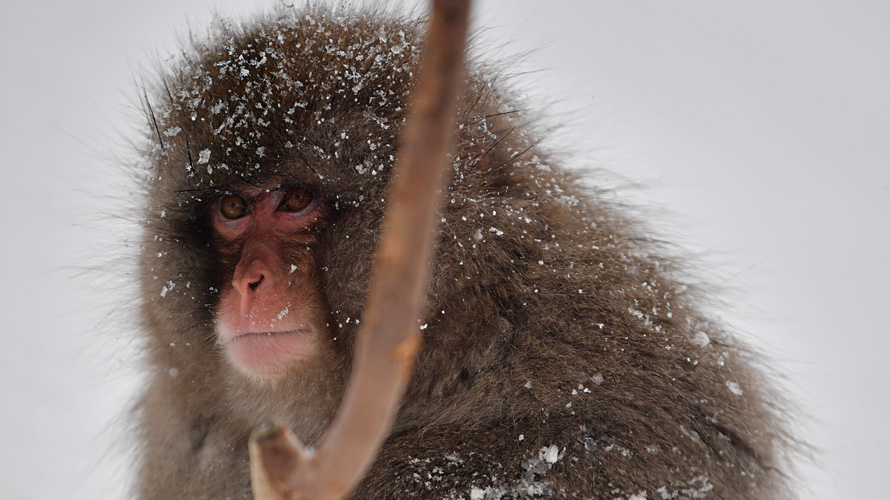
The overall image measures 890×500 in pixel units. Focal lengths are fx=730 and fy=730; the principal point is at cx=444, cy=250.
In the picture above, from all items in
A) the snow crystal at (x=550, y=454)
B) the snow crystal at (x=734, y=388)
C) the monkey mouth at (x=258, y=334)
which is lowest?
the snow crystal at (x=550, y=454)

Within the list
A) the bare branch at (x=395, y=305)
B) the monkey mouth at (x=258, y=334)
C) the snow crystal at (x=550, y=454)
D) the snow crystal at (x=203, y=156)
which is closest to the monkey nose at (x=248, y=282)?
the monkey mouth at (x=258, y=334)

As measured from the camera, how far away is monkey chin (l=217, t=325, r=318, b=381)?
225cm

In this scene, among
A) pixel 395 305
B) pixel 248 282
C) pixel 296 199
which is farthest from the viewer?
pixel 296 199

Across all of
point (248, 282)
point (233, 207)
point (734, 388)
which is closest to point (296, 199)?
point (233, 207)

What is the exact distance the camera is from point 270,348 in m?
2.25

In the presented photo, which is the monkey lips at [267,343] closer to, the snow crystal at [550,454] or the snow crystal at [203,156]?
the snow crystal at [203,156]

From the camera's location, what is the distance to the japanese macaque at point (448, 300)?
2.26 m

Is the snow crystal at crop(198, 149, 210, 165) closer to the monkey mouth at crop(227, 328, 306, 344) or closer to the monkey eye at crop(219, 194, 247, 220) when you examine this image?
the monkey eye at crop(219, 194, 247, 220)

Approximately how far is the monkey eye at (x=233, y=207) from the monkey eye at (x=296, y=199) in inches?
6.7

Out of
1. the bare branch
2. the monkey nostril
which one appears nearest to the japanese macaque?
the monkey nostril

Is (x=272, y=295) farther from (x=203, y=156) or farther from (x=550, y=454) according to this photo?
(x=550, y=454)

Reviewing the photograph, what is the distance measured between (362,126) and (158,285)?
3.41 feet

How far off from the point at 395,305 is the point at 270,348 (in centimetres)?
150

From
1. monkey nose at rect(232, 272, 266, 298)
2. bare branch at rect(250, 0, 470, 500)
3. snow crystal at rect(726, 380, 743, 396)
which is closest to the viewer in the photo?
bare branch at rect(250, 0, 470, 500)
